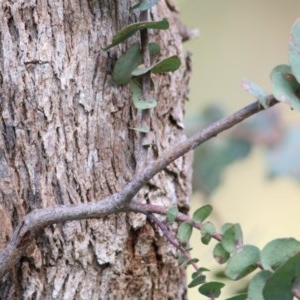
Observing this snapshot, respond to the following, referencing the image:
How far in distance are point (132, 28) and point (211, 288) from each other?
0.77 ft

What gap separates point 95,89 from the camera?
0.56 m

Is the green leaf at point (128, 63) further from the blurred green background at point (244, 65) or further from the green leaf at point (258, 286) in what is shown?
→ the blurred green background at point (244, 65)

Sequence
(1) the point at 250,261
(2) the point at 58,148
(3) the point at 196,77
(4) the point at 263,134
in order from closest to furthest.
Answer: (1) the point at 250,261 → (2) the point at 58,148 → (4) the point at 263,134 → (3) the point at 196,77

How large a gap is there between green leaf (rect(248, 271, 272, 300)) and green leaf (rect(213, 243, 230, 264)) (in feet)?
0.14

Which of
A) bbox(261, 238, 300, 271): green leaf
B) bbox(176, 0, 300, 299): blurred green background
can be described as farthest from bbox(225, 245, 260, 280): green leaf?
bbox(176, 0, 300, 299): blurred green background

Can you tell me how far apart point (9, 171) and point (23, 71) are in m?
0.09

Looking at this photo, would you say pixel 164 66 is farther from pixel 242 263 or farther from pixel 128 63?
pixel 242 263

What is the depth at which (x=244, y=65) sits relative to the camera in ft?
6.29

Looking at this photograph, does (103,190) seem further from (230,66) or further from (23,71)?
(230,66)

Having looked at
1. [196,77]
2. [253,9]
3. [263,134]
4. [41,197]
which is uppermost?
[253,9]

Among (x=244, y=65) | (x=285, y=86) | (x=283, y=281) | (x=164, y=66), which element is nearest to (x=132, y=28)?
A: (x=164, y=66)

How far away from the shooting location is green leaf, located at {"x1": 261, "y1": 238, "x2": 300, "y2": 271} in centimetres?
42

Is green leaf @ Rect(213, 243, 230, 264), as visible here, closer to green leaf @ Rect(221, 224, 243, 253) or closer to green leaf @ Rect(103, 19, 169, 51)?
green leaf @ Rect(221, 224, 243, 253)

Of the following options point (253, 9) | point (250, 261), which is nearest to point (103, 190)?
point (250, 261)
